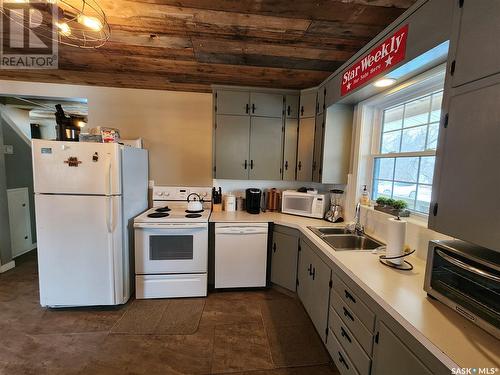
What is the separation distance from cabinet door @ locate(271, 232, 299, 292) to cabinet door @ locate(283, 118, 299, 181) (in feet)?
2.63

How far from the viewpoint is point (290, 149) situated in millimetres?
2818

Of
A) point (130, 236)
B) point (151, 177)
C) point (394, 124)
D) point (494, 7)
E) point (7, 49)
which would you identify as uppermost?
point (7, 49)

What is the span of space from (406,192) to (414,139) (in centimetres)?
44

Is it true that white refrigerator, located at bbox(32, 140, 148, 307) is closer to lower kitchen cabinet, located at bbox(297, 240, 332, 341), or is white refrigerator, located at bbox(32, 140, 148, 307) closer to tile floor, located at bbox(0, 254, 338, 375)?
tile floor, located at bbox(0, 254, 338, 375)

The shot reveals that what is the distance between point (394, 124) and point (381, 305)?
1.66 meters

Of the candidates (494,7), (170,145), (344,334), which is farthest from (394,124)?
(170,145)

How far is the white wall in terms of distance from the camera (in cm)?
287

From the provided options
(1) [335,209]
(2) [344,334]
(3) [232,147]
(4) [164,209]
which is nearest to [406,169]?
(1) [335,209]

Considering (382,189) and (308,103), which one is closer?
(382,189)

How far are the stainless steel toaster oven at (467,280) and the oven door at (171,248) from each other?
6.26 feet

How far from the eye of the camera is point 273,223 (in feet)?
8.43

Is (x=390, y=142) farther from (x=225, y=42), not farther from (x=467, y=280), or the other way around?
(x=225, y=42)

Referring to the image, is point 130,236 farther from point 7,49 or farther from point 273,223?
point 7,49

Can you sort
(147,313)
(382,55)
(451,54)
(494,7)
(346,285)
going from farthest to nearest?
1. (147,313)
2. (382,55)
3. (346,285)
4. (451,54)
5. (494,7)
